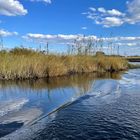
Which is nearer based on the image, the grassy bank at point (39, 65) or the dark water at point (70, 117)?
the dark water at point (70, 117)

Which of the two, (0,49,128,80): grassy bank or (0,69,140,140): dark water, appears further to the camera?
(0,49,128,80): grassy bank

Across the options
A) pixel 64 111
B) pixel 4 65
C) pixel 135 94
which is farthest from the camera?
pixel 4 65

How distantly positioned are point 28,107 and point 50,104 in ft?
2.98

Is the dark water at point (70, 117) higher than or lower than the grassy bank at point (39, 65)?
lower

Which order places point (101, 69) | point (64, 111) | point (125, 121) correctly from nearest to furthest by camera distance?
point (125, 121) → point (64, 111) → point (101, 69)

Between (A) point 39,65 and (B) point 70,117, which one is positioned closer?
(B) point 70,117

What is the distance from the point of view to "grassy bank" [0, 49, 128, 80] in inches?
736

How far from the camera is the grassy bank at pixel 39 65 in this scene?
61.4 feet

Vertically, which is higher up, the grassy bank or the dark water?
the grassy bank

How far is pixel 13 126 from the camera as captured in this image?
7.15m

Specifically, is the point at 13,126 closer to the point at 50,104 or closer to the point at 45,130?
the point at 45,130

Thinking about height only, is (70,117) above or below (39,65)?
below

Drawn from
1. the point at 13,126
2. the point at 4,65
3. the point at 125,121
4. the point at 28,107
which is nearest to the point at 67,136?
the point at 13,126

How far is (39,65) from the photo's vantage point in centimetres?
2005
